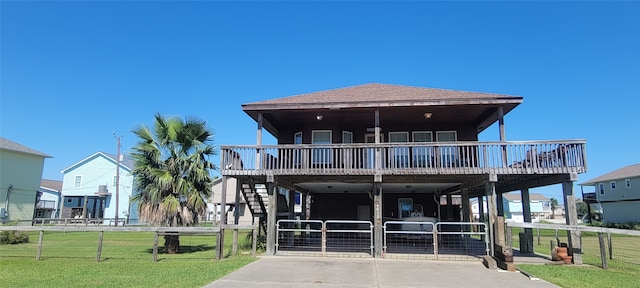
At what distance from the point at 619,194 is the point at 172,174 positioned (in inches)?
1608

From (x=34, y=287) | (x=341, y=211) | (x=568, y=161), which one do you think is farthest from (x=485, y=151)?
(x=34, y=287)

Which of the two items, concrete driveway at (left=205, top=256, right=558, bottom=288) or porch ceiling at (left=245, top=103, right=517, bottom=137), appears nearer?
concrete driveway at (left=205, top=256, right=558, bottom=288)

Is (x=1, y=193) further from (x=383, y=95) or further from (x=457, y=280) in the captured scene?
(x=457, y=280)

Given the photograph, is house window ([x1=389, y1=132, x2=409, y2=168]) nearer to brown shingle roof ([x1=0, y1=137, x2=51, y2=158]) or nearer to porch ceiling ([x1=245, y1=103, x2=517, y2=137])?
porch ceiling ([x1=245, y1=103, x2=517, y2=137])

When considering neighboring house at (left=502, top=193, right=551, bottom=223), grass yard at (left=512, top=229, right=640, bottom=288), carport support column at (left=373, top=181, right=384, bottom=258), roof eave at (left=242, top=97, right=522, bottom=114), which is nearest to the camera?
grass yard at (left=512, top=229, right=640, bottom=288)

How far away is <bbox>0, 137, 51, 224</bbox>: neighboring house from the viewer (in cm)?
2520

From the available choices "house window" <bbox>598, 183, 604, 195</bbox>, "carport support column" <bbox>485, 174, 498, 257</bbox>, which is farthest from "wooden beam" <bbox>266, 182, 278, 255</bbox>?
"house window" <bbox>598, 183, 604, 195</bbox>

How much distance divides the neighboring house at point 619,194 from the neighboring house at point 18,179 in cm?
4671

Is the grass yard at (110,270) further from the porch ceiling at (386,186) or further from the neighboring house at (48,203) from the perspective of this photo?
the neighboring house at (48,203)

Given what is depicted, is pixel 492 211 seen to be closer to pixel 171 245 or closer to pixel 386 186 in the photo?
pixel 386 186

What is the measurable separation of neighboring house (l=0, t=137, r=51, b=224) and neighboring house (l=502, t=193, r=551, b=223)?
59.0 meters

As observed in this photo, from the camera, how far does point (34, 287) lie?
6.92 m

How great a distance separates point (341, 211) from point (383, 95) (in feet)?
23.8

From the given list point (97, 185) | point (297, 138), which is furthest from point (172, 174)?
point (97, 185)
